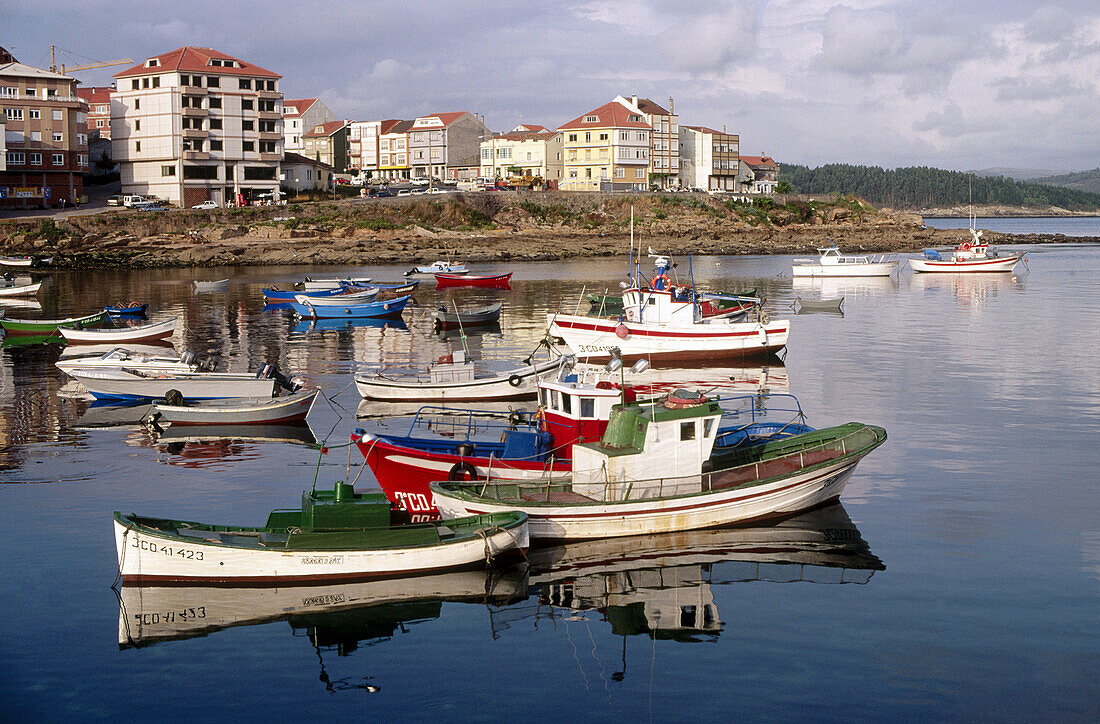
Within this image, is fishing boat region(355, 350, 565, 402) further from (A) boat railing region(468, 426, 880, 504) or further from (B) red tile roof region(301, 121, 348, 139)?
(B) red tile roof region(301, 121, 348, 139)

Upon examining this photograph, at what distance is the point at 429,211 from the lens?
102 m

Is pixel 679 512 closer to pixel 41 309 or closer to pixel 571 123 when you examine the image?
pixel 41 309

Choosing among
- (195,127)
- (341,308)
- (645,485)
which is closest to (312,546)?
(645,485)

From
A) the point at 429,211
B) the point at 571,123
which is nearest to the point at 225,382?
the point at 429,211

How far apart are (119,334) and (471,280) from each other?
31.1m

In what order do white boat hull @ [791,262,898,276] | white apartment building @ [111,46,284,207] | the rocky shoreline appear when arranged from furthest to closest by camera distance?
white apartment building @ [111,46,284,207], the rocky shoreline, white boat hull @ [791,262,898,276]

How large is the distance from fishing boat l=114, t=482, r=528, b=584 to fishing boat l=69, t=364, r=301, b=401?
13215 millimetres

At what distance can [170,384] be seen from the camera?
31312mm

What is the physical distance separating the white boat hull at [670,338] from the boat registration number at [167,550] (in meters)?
24.1

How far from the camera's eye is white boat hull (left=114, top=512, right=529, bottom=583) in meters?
16.5

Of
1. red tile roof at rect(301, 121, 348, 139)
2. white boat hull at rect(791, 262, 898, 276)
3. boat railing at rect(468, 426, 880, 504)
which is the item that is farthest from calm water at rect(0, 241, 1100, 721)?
red tile roof at rect(301, 121, 348, 139)

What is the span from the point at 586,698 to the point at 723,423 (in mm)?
13727

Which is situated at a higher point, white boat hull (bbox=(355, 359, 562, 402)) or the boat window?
the boat window

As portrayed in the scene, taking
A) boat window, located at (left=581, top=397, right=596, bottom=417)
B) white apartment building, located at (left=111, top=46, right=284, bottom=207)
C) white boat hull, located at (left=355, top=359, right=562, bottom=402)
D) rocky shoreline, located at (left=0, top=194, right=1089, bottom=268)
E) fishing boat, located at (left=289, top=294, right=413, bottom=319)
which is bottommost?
white boat hull, located at (left=355, top=359, right=562, bottom=402)
